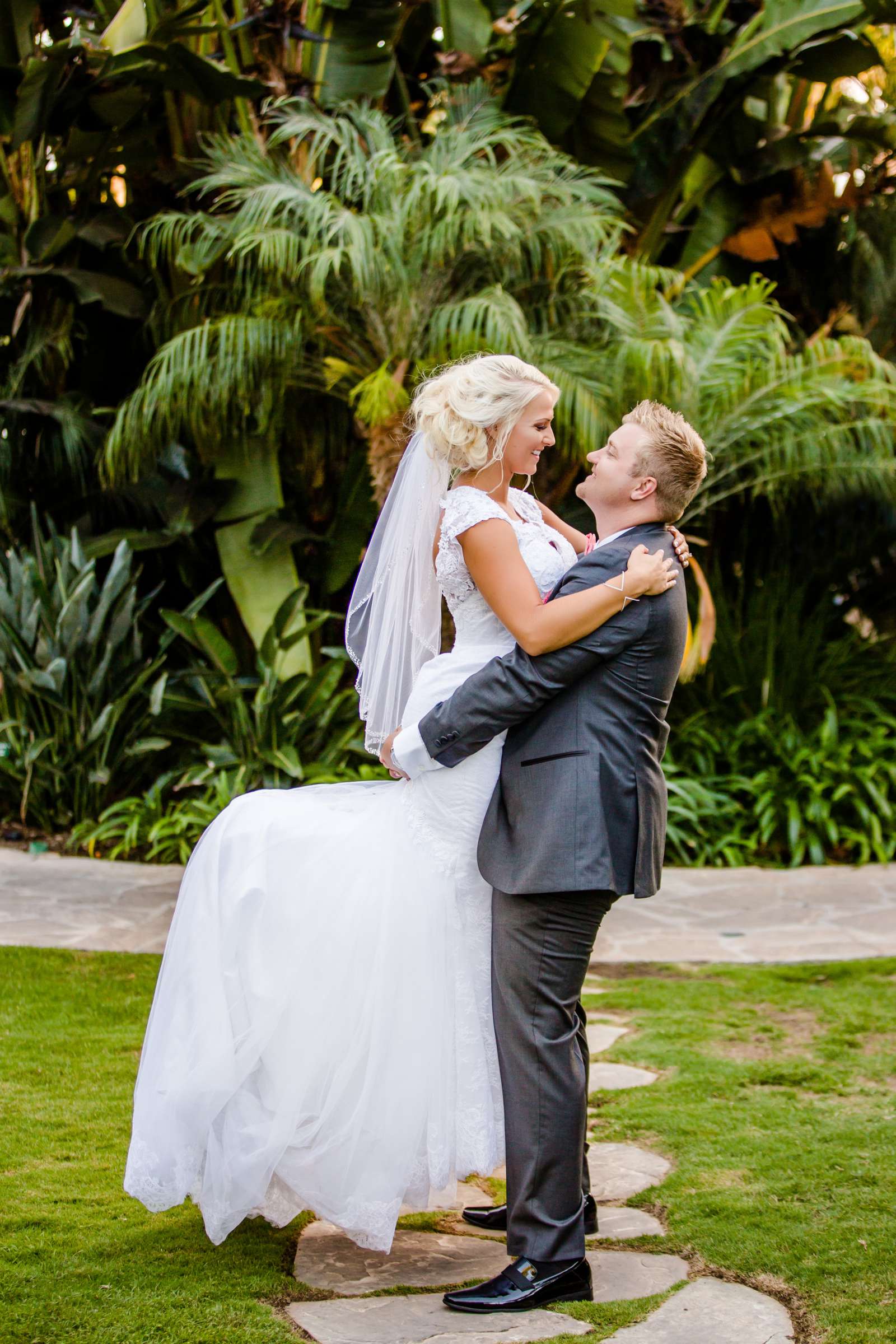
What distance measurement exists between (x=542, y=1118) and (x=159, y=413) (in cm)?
547

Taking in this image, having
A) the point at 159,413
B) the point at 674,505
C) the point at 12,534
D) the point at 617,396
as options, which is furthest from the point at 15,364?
the point at 674,505

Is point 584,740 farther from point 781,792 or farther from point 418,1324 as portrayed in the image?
point 781,792

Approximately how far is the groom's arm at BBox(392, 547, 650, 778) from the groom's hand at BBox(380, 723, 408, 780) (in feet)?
0.51

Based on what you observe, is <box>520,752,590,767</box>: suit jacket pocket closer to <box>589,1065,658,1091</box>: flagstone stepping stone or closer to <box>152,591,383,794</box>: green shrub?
<box>589,1065,658,1091</box>: flagstone stepping stone

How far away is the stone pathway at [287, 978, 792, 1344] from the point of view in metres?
2.60

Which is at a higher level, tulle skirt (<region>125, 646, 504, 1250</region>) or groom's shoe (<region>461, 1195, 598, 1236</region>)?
tulle skirt (<region>125, 646, 504, 1250</region>)

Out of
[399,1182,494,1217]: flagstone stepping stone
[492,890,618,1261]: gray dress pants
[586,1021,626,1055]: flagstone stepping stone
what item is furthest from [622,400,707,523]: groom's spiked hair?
[586,1021,626,1055]: flagstone stepping stone

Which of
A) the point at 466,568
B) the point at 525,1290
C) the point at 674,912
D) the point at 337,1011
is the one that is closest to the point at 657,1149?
the point at 525,1290

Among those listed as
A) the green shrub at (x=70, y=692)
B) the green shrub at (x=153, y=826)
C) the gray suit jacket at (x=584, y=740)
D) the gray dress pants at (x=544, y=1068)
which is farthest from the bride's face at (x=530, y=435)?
the green shrub at (x=70, y=692)

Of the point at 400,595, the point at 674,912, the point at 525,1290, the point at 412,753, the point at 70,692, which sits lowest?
the point at 674,912

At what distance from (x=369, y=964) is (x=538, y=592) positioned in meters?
0.88

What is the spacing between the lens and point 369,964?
9.36 ft

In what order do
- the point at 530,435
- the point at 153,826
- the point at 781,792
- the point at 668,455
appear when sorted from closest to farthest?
the point at 668,455 < the point at 530,435 < the point at 153,826 < the point at 781,792

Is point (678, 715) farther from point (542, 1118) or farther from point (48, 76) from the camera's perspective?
point (542, 1118)
